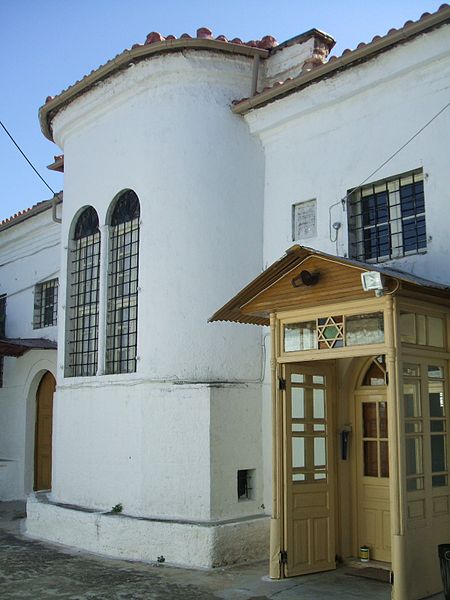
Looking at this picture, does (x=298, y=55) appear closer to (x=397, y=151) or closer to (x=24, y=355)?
(x=397, y=151)

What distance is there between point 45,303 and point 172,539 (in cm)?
722

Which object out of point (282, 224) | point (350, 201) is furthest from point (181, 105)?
point (350, 201)

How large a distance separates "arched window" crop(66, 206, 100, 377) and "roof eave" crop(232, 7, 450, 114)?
319 cm

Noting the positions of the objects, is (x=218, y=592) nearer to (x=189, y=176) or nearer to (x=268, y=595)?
(x=268, y=595)

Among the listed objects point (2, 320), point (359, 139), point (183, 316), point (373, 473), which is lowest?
point (373, 473)

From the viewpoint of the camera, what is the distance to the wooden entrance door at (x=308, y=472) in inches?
309

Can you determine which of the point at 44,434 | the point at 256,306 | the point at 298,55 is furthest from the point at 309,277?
the point at 44,434

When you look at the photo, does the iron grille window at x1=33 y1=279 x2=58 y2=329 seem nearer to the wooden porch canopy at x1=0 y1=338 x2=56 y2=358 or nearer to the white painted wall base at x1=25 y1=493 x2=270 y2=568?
the wooden porch canopy at x1=0 y1=338 x2=56 y2=358

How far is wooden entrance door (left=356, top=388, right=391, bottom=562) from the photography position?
823cm

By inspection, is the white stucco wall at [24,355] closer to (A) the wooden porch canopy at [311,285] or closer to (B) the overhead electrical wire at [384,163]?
(A) the wooden porch canopy at [311,285]

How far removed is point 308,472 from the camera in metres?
8.09

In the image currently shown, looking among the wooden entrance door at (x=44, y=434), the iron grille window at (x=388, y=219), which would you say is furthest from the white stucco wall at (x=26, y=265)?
the iron grille window at (x=388, y=219)

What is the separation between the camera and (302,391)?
8227 mm

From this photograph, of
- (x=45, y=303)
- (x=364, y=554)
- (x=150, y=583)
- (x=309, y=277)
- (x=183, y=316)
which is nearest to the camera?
(x=309, y=277)
